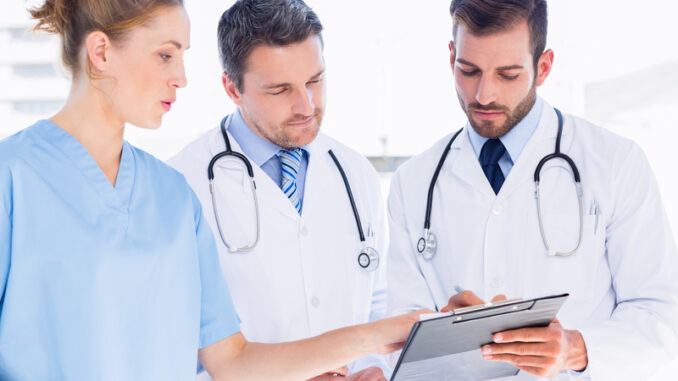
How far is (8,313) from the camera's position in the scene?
102 cm

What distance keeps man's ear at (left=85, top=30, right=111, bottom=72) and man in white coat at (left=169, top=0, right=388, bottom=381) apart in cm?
54

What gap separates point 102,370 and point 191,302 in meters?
0.21

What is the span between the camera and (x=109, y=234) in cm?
111

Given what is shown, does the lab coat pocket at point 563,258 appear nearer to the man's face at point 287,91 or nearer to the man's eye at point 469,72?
the man's eye at point 469,72

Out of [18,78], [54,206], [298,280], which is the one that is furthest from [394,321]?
[18,78]

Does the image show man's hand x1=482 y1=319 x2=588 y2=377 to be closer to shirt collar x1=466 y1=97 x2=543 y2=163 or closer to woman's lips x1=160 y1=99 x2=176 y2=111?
shirt collar x1=466 y1=97 x2=543 y2=163

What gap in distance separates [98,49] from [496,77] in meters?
0.85

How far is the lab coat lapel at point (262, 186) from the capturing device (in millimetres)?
1629

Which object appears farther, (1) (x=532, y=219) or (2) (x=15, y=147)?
(1) (x=532, y=219)

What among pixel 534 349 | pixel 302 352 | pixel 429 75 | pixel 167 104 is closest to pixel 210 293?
pixel 302 352

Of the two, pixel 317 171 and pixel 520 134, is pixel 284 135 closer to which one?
pixel 317 171

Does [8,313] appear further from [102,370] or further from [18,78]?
[18,78]

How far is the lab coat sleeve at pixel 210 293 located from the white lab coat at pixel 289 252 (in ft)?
0.80

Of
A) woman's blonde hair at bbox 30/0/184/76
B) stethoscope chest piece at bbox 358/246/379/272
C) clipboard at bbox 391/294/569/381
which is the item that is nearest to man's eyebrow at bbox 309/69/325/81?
stethoscope chest piece at bbox 358/246/379/272
